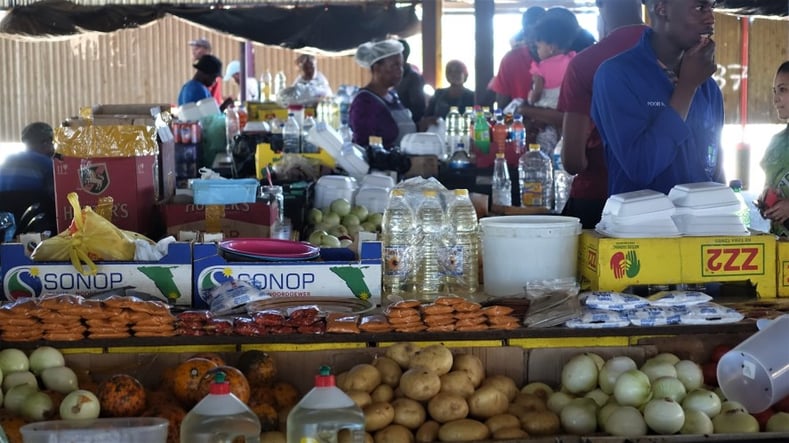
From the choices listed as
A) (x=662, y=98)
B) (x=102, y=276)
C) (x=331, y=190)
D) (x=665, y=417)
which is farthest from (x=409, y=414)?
(x=331, y=190)

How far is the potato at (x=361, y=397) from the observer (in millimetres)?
3002

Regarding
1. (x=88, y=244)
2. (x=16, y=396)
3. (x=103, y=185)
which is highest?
(x=103, y=185)

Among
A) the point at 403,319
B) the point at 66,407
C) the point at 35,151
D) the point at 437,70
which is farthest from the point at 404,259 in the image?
the point at 437,70

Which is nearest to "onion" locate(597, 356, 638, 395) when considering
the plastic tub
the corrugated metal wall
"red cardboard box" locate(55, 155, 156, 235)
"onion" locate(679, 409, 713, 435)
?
"onion" locate(679, 409, 713, 435)

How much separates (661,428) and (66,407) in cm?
167

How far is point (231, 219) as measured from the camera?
445 cm

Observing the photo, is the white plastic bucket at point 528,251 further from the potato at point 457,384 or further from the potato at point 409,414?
the potato at point 409,414

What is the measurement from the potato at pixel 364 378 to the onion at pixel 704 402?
0.92 meters

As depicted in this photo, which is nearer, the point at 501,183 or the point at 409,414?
the point at 409,414

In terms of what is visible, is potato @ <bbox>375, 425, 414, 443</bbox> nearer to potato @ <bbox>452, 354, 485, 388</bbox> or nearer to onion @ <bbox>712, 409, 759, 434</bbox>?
potato @ <bbox>452, 354, 485, 388</bbox>

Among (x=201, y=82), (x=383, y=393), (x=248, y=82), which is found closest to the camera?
(x=383, y=393)

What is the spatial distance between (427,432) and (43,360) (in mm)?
1212

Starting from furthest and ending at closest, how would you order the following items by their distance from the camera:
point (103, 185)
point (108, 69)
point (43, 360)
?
point (108, 69) < point (103, 185) < point (43, 360)

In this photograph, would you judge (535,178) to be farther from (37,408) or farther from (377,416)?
(37,408)
